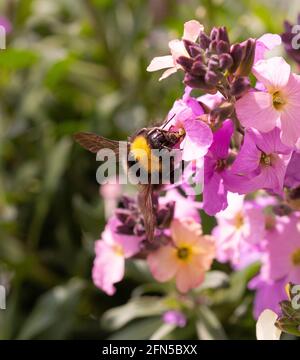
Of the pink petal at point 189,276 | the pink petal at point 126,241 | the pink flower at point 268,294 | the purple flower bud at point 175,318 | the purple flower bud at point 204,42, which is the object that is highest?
the purple flower bud at point 204,42

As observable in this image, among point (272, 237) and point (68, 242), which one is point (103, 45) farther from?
point (272, 237)

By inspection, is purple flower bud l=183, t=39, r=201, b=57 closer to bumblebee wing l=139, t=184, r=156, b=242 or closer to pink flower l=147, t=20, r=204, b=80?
pink flower l=147, t=20, r=204, b=80

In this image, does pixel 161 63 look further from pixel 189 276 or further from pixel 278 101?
pixel 189 276

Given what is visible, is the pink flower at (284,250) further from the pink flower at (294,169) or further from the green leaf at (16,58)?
the green leaf at (16,58)

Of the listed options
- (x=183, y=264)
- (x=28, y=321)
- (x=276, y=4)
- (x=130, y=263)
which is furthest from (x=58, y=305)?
(x=276, y=4)

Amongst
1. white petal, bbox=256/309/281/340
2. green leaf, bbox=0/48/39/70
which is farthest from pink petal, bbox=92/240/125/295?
green leaf, bbox=0/48/39/70

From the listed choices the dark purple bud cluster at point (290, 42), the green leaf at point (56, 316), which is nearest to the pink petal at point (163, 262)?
the dark purple bud cluster at point (290, 42)
